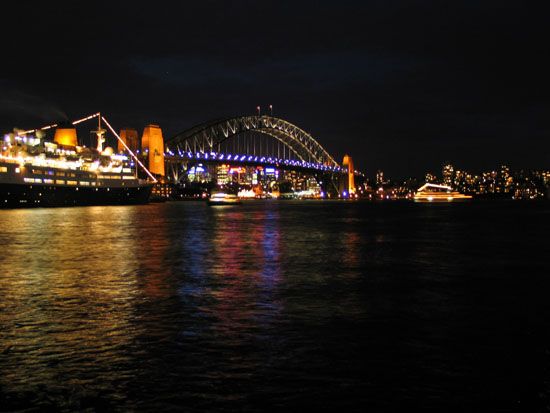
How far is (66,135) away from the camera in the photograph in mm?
112938

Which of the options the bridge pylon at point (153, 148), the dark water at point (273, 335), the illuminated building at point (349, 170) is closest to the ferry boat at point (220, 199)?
the bridge pylon at point (153, 148)

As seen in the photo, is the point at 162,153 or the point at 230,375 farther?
the point at 162,153

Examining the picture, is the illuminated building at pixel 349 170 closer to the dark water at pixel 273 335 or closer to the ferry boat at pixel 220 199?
the ferry boat at pixel 220 199

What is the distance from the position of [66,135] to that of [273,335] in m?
111

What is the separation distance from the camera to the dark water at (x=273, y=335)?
6637mm

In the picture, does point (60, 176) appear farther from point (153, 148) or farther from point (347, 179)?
point (347, 179)

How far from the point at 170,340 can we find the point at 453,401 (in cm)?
417

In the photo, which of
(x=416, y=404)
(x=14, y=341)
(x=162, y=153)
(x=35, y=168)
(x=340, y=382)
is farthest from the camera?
(x=162, y=153)

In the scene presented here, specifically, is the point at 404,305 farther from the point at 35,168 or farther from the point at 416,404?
the point at 35,168

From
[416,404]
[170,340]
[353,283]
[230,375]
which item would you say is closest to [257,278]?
[353,283]

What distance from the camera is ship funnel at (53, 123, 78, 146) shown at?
367 ft

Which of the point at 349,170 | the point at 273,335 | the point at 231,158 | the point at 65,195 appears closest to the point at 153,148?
the point at 231,158

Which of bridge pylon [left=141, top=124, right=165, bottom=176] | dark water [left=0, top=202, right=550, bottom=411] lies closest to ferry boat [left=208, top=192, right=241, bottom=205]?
bridge pylon [left=141, top=124, right=165, bottom=176]

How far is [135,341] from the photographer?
29.4 ft
